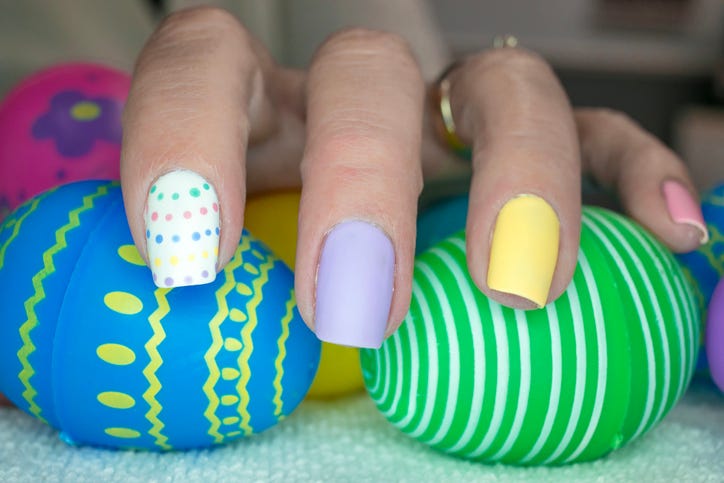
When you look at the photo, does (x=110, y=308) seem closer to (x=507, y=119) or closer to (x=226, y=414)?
(x=226, y=414)

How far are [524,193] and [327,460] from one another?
7.7 inches

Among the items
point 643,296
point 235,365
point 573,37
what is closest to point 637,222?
point 643,296

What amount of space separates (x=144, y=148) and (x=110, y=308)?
0.09 meters

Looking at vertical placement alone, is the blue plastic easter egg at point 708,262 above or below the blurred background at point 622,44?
above

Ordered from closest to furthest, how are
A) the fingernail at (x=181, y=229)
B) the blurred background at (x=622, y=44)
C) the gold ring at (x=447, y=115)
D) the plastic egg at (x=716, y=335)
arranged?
1. the fingernail at (x=181, y=229)
2. the plastic egg at (x=716, y=335)
3. the gold ring at (x=447, y=115)
4. the blurred background at (x=622, y=44)

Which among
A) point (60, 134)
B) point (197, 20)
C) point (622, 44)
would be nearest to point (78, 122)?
point (60, 134)

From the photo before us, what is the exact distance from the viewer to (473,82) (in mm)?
621

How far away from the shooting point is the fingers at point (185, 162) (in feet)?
1.47

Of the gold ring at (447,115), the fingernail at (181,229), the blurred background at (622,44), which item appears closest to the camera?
the fingernail at (181,229)

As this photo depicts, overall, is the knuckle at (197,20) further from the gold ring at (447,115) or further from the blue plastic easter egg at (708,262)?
the blue plastic easter egg at (708,262)

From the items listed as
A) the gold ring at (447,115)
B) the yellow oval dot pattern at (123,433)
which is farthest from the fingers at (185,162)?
the gold ring at (447,115)

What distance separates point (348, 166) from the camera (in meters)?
0.47

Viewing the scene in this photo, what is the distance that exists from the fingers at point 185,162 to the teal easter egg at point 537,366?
0.43 ft

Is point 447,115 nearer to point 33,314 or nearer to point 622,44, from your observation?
point 33,314
